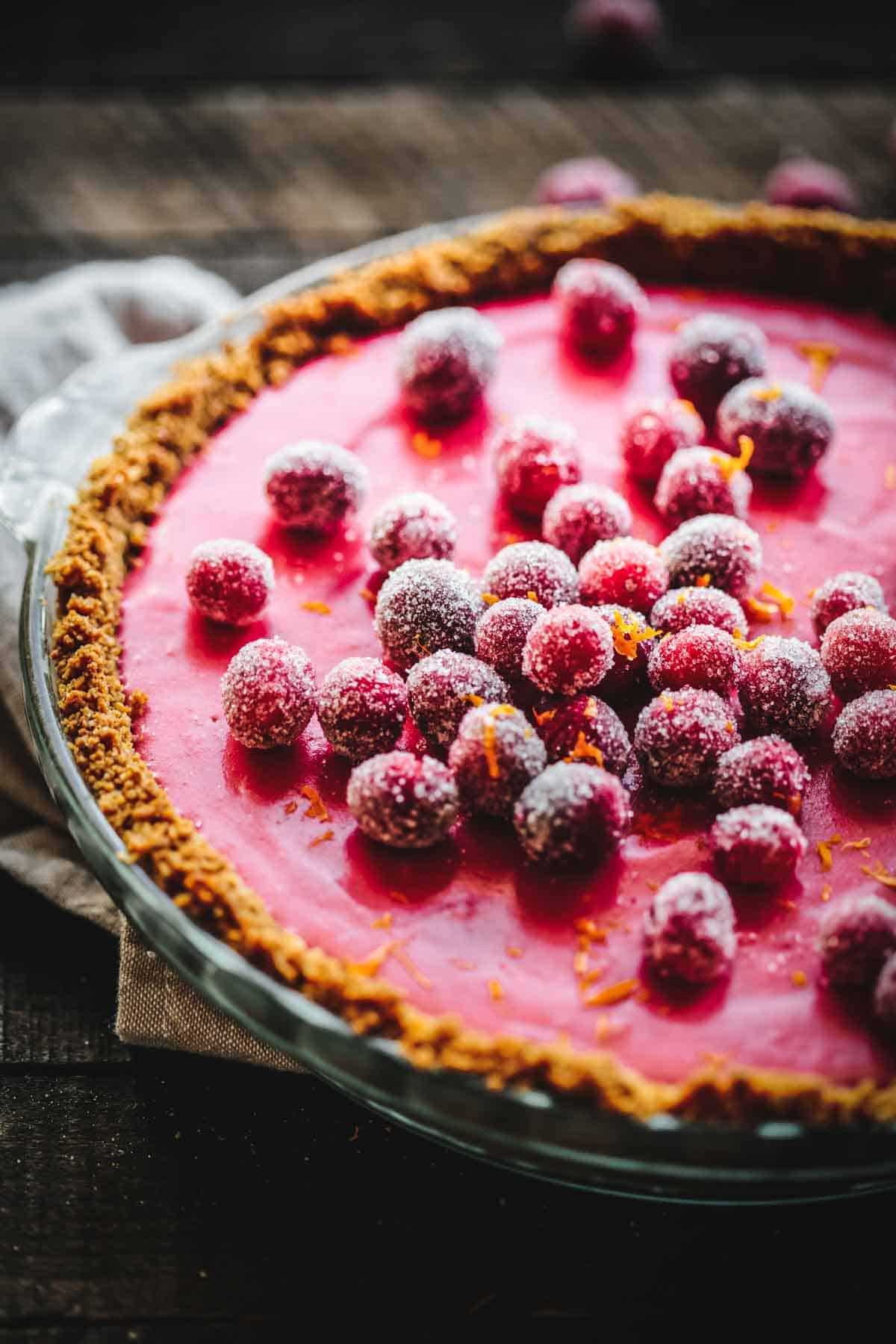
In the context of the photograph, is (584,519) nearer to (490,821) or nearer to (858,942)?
(490,821)

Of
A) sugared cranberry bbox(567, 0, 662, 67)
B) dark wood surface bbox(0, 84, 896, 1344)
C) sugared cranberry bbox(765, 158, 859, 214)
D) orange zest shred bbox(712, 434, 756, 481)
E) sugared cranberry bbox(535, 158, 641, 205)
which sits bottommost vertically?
dark wood surface bbox(0, 84, 896, 1344)

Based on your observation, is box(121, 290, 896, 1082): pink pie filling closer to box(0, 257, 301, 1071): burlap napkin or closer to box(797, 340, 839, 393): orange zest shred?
box(797, 340, 839, 393): orange zest shred

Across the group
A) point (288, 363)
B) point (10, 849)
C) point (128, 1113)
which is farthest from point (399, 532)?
point (128, 1113)

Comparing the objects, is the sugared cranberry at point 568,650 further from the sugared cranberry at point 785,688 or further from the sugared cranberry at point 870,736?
the sugared cranberry at point 870,736

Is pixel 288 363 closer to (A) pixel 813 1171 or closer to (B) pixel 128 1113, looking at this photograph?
(B) pixel 128 1113

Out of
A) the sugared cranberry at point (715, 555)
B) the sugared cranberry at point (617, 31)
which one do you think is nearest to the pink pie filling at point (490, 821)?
the sugared cranberry at point (715, 555)

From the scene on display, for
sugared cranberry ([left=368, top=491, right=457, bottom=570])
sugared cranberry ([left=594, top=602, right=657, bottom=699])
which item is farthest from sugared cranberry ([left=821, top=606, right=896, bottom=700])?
sugared cranberry ([left=368, top=491, right=457, bottom=570])

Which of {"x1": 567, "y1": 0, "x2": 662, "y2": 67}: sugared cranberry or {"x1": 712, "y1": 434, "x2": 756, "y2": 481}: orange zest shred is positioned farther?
{"x1": 567, "y1": 0, "x2": 662, "y2": 67}: sugared cranberry
